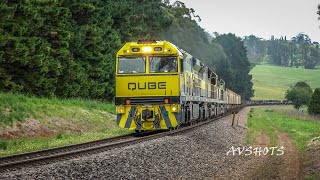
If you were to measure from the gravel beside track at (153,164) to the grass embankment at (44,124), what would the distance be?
4.03 m

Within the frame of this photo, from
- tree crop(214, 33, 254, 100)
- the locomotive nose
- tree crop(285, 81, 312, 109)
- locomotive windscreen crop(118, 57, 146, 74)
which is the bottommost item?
tree crop(285, 81, 312, 109)

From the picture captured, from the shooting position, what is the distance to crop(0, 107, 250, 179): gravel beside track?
404 inches

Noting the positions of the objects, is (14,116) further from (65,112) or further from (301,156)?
(301,156)

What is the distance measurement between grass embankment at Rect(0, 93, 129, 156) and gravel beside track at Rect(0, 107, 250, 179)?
4026 mm

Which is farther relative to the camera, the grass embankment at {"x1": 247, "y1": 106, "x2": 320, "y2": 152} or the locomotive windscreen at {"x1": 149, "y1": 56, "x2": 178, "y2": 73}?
the grass embankment at {"x1": 247, "y1": 106, "x2": 320, "y2": 152}

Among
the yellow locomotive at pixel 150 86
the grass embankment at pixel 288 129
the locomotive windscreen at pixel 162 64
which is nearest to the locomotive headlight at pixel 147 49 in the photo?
the yellow locomotive at pixel 150 86

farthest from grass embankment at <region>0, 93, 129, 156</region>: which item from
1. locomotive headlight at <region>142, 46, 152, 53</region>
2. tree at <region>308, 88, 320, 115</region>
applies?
tree at <region>308, 88, 320, 115</region>

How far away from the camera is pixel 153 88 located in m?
21.0

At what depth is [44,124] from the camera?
22.1 metres

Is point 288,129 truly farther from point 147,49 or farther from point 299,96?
point 299,96

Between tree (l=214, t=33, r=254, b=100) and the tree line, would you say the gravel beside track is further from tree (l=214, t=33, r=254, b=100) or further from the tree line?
tree (l=214, t=33, r=254, b=100)

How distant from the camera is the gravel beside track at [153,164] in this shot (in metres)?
10.3

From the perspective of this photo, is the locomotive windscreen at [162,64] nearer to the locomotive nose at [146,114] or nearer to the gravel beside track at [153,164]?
the locomotive nose at [146,114]

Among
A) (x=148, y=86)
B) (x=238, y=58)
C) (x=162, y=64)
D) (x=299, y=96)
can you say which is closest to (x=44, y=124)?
(x=148, y=86)
